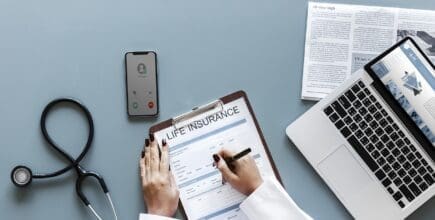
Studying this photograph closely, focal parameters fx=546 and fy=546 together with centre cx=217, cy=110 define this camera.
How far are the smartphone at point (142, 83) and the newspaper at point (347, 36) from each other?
0.29m

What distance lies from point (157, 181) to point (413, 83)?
0.50 m

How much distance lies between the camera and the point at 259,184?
1006 millimetres

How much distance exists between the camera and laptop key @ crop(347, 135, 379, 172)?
39.4 inches

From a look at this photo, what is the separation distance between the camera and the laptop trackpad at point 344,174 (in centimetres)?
101

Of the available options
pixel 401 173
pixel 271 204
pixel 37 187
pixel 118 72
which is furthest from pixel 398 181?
pixel 37 187

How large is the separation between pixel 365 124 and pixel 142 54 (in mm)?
438

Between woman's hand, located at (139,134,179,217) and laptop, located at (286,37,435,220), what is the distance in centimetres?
24

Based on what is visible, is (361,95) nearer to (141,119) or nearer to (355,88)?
(355,88)

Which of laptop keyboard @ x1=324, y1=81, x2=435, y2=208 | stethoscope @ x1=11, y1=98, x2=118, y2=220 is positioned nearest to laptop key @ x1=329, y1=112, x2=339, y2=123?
laptop keyboard @ x1=324, y1=81, x2=435, y2=208

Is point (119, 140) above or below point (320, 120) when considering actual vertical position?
above

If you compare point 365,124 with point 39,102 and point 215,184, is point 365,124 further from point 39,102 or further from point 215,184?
point 39,102

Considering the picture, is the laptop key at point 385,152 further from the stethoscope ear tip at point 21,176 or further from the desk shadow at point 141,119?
the stethoscope ear tip at point 21,176

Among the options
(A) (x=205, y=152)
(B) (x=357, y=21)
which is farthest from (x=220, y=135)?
(B) (x=357, y=21)

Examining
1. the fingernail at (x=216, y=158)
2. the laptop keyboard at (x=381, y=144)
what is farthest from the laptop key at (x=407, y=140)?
the fingernail at (x=216, y=158)
